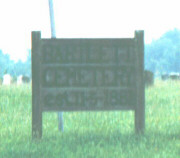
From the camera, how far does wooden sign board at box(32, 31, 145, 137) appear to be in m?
7.37

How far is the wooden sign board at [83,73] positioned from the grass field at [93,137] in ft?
1.68

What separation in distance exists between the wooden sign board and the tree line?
6950 cm

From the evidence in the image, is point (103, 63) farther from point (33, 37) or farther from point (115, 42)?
point (33, 37)

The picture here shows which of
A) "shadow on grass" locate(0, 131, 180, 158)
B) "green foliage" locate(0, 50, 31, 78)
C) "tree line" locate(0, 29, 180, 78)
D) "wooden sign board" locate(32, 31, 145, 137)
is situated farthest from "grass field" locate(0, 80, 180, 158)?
"green foliage" locate(0, 50, 31, 78)

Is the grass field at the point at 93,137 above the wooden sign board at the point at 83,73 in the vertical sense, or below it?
below

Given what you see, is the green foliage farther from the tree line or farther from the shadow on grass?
the shadow on grass

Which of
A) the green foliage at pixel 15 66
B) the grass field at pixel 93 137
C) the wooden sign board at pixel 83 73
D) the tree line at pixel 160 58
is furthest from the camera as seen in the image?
the green foliage at pixel 15 66

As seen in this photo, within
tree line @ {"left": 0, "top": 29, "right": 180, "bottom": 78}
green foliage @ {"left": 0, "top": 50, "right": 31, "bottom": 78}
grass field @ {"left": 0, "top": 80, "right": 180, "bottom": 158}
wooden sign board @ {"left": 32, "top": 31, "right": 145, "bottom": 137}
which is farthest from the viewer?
green foliage @ {"left": 0, "top": 50, "right": 31, "bottom": 78}

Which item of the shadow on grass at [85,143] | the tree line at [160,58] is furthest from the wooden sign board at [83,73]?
the tree line at [160,58]

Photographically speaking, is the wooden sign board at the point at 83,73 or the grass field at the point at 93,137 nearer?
the grass field at the point at 93,137

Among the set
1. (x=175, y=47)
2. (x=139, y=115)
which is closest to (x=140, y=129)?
(x=139, y=115)

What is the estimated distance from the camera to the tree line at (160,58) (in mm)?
82956

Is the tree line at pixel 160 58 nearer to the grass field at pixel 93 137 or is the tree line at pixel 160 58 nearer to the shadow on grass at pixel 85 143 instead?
the grass field at pixel 93 137

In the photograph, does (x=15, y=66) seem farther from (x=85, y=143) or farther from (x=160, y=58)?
(x=85, y=143)
